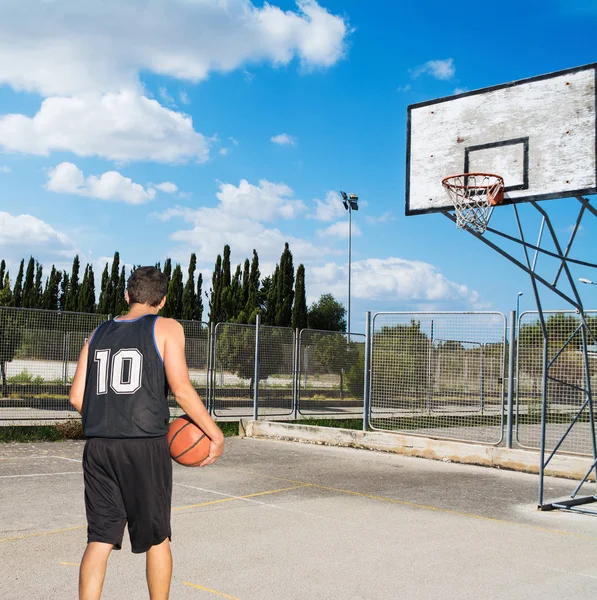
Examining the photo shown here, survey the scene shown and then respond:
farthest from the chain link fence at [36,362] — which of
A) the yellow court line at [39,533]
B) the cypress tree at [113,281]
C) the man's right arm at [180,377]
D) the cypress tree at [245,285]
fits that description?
the cypress tree at [113,281]

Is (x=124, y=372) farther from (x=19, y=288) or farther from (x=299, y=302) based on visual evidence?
(x=19, y=288)

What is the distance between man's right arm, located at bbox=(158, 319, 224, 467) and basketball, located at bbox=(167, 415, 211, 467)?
0.31 feet

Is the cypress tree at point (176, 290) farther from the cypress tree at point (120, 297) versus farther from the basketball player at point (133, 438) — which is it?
the basketball player at point (133, 438)

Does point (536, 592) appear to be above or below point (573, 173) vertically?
below

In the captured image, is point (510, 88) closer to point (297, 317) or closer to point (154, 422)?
point (154, 422)

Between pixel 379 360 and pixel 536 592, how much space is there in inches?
334

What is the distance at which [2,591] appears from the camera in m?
4.68

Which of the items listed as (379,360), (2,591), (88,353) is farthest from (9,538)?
(379,360)

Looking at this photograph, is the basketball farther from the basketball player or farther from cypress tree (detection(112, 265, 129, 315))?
cypress tree (detection(112, 265, 129, 315))

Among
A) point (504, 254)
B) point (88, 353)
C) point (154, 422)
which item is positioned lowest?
point (154, 422)

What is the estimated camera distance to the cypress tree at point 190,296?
162 feet

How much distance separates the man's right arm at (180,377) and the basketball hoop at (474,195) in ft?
15.6

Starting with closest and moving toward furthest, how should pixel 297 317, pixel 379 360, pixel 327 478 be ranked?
pixel 327 478
pixel 379 360
pixel 297 317

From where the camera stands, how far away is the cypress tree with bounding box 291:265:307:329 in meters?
44.6
